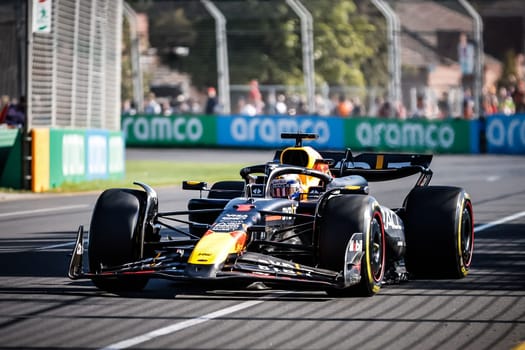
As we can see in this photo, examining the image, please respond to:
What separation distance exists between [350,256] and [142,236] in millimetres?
1744

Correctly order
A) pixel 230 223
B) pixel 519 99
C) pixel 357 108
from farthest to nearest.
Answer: pixel 357 108 < pixel 519 99 < pixel 230 223

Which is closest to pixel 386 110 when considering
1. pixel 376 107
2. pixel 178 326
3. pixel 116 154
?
pixel 376 107

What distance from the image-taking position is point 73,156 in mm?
21375

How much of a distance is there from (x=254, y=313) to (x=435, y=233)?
2.43 meters

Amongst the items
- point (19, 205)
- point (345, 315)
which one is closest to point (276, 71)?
point (19, 205)

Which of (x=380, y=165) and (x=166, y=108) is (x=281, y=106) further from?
(x=380, y=165)

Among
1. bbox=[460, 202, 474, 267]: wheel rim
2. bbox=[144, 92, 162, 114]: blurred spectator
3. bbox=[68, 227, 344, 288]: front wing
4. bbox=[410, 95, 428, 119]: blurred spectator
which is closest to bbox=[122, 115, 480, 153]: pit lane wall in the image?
bbox=[144, 92, 162, 114]: blurred spectator

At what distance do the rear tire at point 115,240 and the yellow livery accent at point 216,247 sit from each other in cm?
73

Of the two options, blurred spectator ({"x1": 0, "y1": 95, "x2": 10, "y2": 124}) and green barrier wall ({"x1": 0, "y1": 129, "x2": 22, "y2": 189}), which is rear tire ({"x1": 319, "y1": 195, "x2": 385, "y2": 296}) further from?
blurred spectator ({"x1": 0, "y1": 95, "x2": 10, "y2": 124})

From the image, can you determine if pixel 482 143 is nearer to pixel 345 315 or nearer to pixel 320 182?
pixel 320 182

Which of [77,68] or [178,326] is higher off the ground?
[77,68]

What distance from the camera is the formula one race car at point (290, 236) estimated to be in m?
8.54

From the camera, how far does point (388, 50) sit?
36250 mm

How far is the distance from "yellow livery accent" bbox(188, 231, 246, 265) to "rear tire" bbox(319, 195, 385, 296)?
653mm
